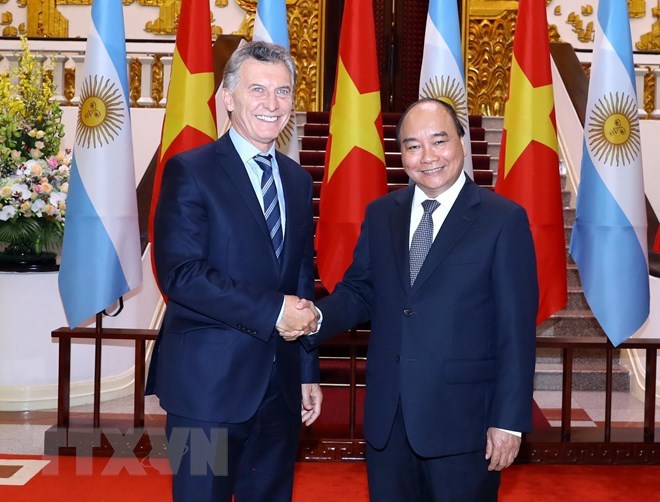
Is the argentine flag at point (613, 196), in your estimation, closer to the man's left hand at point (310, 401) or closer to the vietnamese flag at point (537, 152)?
the vietnamese flag at point (537, 152)

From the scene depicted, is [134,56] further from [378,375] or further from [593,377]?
[378,375]

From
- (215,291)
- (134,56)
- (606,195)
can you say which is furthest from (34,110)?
(215,291)

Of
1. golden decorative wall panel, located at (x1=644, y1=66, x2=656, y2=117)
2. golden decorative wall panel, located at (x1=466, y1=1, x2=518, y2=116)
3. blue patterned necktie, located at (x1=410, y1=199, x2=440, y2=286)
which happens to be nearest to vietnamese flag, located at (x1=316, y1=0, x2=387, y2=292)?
blue patterned necktie, located at (x1=410, y1=199, x2=440, y2=286)

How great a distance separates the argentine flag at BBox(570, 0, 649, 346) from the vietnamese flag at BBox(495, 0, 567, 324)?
13cm

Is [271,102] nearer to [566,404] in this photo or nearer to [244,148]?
[244,148]

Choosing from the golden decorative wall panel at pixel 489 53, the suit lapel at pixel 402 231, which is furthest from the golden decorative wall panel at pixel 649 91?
the suit lapel at pixel 402 231

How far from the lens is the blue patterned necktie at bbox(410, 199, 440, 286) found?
245cm

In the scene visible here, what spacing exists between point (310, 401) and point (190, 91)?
228 cm

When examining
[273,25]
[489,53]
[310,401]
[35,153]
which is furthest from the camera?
[489,53]

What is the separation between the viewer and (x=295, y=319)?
235cm

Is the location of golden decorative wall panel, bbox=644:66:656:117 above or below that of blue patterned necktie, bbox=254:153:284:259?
above

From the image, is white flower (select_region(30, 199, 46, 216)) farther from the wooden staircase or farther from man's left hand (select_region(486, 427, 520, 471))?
man's left hand (select_region(486, 427, 520, 471))

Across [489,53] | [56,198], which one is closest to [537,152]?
[56,198]

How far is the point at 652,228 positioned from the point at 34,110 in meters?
3.78
